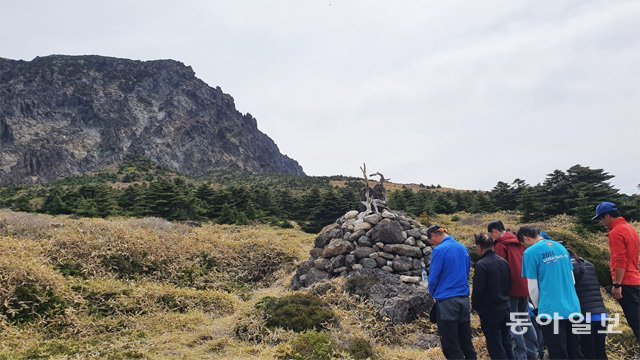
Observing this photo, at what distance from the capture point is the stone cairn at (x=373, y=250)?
35.4 ft

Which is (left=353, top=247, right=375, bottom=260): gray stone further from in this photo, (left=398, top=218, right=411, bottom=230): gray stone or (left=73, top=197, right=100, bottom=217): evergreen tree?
(left=73, top=197, right=100, bottom=217): evergreen tree

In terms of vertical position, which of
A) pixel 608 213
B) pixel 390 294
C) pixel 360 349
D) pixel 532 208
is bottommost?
pixel 360 349

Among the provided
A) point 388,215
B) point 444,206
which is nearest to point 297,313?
point 388,215

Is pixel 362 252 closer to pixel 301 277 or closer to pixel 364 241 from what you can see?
pixel 364 241

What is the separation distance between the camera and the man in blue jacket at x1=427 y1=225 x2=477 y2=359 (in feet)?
18.2

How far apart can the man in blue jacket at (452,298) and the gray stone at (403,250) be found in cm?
513

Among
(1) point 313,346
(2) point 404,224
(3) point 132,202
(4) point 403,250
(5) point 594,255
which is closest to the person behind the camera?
(1) point 313,346

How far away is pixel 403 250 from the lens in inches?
430

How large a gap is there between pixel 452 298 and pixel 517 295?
1219mm

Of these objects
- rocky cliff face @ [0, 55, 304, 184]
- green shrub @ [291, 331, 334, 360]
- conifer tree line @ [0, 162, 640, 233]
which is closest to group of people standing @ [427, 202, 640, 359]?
green shrub @ [291, 331, 334, 360]

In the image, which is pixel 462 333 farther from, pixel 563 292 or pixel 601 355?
pixel 601 355

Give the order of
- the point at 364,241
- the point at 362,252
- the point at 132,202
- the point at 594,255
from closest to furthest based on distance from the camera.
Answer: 1. the point at 362,252
2. the point at 364,241
3. the point at 594,255
4. the point at 132,202

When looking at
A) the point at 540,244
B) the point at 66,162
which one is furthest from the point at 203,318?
the point at 66,162

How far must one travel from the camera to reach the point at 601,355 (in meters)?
5.75
